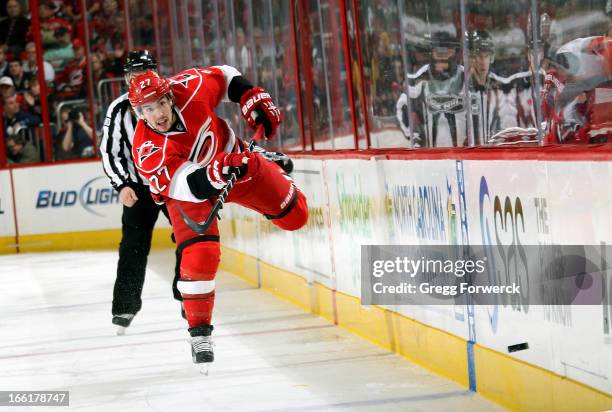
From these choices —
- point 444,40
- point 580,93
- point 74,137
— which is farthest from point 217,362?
point 74,137

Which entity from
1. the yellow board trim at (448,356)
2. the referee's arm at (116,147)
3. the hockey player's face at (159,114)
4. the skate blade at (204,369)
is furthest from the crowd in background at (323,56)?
the skate blade at (204,369)

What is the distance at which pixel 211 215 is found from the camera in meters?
5.52

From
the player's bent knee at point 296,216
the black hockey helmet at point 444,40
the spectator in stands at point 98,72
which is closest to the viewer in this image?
the black hockey helmet at point 444,40

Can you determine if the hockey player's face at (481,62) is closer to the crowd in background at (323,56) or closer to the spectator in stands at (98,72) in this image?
the crowd in background at (323,56)

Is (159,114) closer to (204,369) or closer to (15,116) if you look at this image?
(204,369)

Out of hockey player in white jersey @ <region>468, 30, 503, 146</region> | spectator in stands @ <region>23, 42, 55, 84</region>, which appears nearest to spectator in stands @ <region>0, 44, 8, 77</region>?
spectator in stands @ <region>23, 42, 55, 84</region>

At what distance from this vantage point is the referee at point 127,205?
6.64 m

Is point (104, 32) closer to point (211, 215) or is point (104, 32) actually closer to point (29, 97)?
point (29, 97)

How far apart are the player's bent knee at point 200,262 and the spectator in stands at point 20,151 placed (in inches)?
361

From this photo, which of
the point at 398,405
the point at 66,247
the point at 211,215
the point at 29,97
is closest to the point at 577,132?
the point at 398,405

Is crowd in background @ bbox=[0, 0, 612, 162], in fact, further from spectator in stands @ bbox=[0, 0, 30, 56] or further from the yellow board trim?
the yellow board trim

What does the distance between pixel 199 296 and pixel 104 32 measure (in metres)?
10.0

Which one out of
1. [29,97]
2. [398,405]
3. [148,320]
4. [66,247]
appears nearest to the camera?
[398,405]

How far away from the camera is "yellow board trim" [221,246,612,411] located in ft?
13.1
